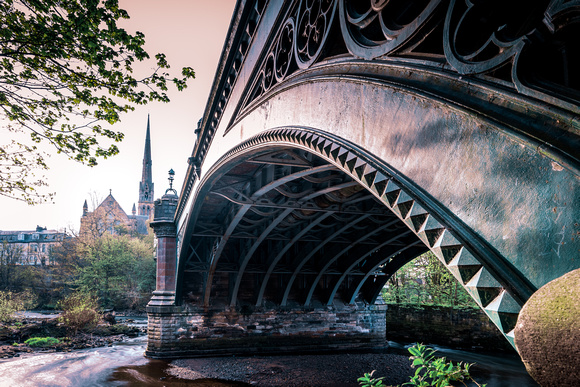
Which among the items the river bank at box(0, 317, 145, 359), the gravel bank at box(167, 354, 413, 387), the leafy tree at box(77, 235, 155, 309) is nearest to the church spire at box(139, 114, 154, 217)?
the leafy tree at box(77, 235, 155, 309)

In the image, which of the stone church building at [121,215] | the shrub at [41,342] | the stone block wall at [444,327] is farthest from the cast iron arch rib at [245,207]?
the stone church building at [121,215]

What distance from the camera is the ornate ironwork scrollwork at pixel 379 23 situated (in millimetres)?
2441

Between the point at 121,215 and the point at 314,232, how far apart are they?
44880 mm

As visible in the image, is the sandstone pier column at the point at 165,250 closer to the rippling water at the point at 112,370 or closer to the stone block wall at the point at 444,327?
the rippling water at the point at 112,370

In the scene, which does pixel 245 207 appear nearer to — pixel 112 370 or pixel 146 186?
pixel 112 370

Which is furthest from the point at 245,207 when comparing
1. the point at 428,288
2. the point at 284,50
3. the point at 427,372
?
the point at 428,288

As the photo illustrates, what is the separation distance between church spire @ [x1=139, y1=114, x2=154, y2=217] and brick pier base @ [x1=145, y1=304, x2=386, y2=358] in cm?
5148

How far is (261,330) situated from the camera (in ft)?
55.4

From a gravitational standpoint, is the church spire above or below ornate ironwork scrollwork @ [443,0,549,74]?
above

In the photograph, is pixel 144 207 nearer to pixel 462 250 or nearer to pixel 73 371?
pixel 73 371

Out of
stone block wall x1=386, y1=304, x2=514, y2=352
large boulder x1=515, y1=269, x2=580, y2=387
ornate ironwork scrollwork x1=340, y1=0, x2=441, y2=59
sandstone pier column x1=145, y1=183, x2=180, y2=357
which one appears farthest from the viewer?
stone block wall x1=386, y1=304, x2=514, y2=352

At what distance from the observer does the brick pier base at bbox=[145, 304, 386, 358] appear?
15.7 m

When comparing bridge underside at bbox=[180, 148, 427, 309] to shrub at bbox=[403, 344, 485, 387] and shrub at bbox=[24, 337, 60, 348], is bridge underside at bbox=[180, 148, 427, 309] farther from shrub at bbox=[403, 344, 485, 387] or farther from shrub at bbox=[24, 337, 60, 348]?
shrub at bbox=[24, 337, 60, 348]

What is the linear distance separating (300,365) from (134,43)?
12.6 meters
